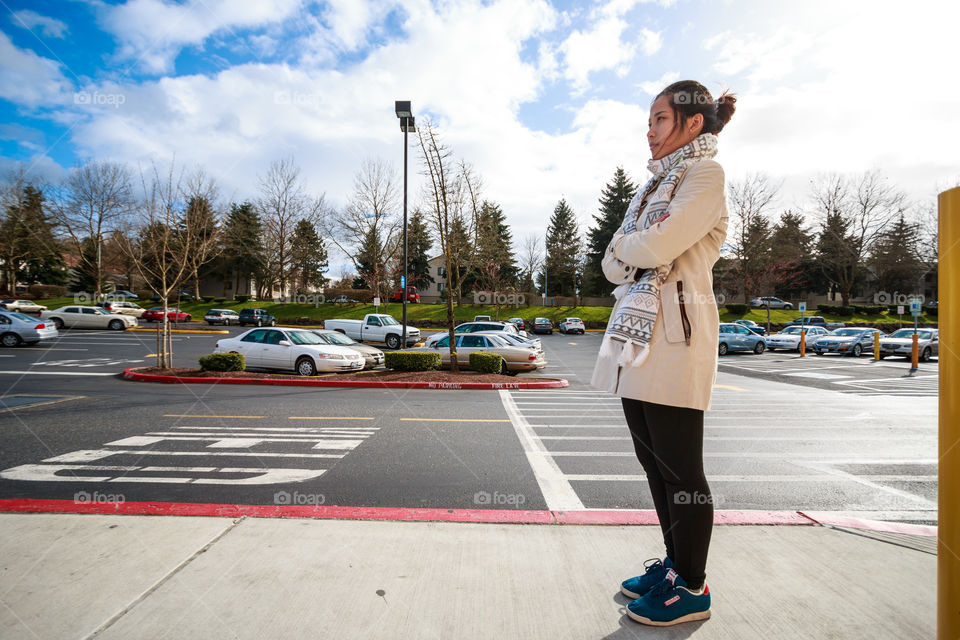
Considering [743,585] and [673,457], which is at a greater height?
[673,457]

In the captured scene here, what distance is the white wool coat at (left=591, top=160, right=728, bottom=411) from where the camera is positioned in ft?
6.06

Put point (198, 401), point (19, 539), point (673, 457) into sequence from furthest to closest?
point (198, 401), point (19, 539), point (673, 457)

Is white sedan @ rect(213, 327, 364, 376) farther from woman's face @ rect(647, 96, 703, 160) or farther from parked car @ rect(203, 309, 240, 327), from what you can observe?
parked car @ rect(203, 309, 240, 327)

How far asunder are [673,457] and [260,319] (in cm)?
4490

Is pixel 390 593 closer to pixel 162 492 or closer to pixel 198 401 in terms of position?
pixel 162 492

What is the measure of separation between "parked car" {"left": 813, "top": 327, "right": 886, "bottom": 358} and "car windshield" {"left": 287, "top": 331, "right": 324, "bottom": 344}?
26285mm

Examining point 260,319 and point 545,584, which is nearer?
point 545,584

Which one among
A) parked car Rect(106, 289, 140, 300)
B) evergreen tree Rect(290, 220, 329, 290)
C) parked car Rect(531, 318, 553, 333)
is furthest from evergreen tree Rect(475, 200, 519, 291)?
parked car Rect(106, 289, 140, 300)

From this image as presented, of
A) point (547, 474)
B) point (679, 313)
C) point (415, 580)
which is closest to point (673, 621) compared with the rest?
point (415, 580)

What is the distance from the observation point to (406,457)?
198 inches

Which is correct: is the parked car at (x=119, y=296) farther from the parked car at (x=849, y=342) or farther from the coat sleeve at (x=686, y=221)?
the parked car at (x=849, y=342)

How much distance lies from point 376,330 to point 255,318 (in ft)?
63.9

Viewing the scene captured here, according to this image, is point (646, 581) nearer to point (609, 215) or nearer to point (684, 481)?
point (684, 481)

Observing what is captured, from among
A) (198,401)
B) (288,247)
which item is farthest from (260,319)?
(198,401)
